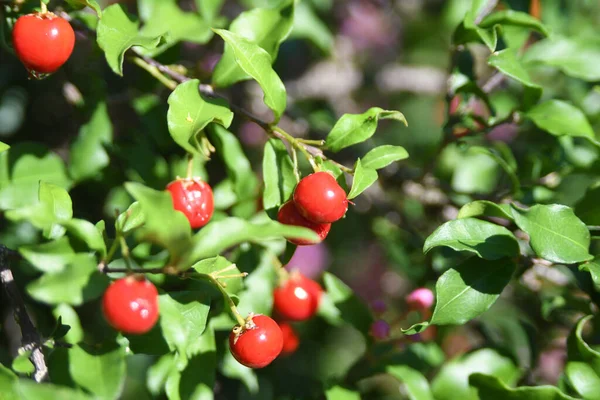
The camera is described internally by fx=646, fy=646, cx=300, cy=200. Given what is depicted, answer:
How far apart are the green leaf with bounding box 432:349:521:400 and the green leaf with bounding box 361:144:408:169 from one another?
59 cm

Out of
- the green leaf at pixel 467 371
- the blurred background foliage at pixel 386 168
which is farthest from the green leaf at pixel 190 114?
the green leaf at pixel 467 371

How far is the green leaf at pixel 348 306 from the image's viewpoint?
4.87 ft

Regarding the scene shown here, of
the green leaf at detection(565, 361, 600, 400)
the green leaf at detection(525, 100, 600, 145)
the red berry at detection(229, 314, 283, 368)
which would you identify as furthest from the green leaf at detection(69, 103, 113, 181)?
the green leaf at detection(565, 361, 600, 400)

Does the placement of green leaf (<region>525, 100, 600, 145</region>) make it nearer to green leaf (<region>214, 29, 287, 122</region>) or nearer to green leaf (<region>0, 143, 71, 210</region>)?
green leaf (<region>214, 29, 287, 122</region>)

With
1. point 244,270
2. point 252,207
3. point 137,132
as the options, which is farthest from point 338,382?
point 137,132

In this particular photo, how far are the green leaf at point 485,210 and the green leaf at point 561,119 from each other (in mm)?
290

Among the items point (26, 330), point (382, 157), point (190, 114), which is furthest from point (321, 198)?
point (26, 330)

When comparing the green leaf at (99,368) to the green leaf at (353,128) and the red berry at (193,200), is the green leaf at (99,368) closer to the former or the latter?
the red berry at (193,200)

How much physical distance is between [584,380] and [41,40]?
3.80 feet

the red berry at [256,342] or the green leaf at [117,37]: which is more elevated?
the green leaf at [117,37]

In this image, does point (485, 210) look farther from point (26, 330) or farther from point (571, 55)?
point (26, 330)

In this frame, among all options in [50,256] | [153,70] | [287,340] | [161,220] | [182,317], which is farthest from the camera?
[287,340]

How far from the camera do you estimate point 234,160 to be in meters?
1.40

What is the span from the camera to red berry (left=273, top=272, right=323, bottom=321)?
1.55m
